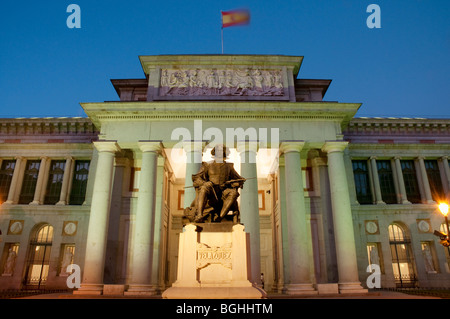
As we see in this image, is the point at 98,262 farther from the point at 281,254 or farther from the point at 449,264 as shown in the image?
the point at 449,264

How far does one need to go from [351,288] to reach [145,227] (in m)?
13.6

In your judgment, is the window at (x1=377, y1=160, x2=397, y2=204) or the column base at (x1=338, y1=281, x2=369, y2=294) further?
the window at (x1=377, y1=160, x2=397, y2=204)

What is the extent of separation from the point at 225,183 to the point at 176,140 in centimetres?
1297

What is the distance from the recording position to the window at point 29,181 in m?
30.0

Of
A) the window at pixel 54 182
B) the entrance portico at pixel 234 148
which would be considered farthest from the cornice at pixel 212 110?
the window at pixel 54 182

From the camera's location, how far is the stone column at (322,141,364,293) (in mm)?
A: 21188

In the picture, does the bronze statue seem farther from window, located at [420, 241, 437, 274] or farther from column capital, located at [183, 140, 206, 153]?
window, located at [420, 241, 437, 274]

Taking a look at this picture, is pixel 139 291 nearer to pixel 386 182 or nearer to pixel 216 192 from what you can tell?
pixel 216 192

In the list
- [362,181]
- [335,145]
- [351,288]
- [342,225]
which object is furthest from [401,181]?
[351,288]

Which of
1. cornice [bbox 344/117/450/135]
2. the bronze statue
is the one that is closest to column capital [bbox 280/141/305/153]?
cornice [bbox 344/117/450/135]

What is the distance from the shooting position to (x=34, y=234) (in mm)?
28984

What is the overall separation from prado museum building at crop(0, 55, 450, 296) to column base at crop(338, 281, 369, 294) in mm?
125

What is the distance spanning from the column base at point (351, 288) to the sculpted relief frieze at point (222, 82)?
1398 centimetres
